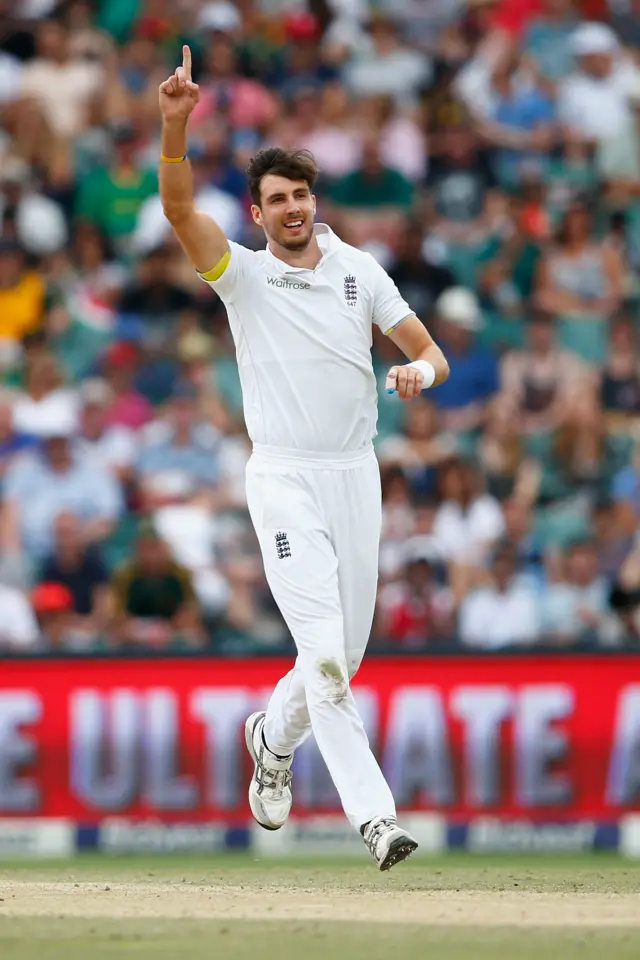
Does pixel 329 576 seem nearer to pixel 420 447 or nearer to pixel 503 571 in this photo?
pixel 503 571

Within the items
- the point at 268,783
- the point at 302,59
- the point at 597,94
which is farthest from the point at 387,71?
the point at 268,783

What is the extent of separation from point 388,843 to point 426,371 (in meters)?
1.63

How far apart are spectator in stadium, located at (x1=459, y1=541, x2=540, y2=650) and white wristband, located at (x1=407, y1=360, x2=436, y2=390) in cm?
492

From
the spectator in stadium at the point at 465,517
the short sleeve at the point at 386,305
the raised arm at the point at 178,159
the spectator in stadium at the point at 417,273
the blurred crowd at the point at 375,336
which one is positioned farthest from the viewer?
the spectator in stadium at the point at 417,273

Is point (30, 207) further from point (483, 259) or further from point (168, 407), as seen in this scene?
point (483, 259)

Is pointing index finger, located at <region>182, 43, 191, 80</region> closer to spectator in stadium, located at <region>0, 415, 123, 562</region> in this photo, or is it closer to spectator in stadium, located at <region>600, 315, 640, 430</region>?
spectator in stadium, located at <region>0, 415, 123, 562</region>

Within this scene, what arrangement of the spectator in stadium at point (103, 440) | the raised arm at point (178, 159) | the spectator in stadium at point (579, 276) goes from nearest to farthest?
the raised arm at point (178, 159)
the spectator in stadium at point (103, 440)
the spectator in stadium at point (579, 276)

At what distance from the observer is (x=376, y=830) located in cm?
664

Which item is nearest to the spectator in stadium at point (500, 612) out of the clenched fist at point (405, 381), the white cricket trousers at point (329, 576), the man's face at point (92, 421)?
the man's face at point (92, 421)

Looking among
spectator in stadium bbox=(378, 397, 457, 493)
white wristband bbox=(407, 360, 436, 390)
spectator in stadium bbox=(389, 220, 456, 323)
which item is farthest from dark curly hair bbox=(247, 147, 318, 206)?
spectator in stadium bbox=(389, 220, 456, 323)

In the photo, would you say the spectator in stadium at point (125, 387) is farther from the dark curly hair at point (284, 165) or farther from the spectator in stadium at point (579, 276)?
the dark curly hair at point (284, 165)

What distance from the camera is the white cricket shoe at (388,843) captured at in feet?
21.4

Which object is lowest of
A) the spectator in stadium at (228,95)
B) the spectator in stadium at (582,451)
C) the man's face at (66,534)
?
the man's face at (66,534)

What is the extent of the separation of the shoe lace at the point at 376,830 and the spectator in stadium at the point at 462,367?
6.66m
